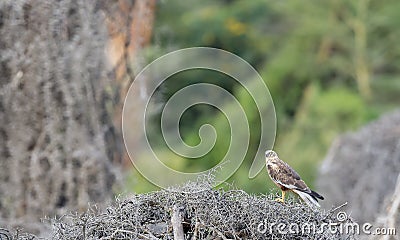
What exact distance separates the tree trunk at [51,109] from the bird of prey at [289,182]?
8.65 ft

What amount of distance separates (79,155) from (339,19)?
13254mm

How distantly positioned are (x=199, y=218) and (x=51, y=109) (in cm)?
301

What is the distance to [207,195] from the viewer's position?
8.45 feet

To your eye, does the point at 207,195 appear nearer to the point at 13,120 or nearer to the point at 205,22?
the point at 13,120

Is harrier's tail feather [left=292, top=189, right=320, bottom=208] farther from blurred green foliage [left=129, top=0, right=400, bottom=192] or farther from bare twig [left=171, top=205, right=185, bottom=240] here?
blurred green foliage [left=129, top=0, right=400, bottom=192]

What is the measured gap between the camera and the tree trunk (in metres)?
5.15

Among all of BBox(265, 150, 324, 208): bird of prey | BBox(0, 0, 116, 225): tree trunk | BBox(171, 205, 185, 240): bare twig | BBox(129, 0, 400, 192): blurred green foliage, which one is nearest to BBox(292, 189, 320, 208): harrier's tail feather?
BBox(265, 150, 324, 208): bird of prey

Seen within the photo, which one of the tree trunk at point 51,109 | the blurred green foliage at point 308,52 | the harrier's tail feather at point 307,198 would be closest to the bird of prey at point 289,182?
the harrier's tail feather at point 307,198

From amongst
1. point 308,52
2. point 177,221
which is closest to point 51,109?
point 177,221

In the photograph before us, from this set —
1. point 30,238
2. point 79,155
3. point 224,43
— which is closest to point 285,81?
point 224,43

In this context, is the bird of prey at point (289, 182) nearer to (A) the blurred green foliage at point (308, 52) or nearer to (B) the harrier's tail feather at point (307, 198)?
(B) the harrier's tail feather at point (307, 198)

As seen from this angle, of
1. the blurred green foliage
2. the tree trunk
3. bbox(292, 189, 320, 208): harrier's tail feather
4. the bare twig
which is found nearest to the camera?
the bare twig

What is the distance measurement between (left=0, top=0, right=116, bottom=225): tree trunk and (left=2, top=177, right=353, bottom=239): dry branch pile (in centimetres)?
270

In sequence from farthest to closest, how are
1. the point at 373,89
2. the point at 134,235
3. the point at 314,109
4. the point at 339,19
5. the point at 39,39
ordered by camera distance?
the point at 339,19
the point at 373,89
the point at 314,109
the point at 39,39
the point at 134,235
